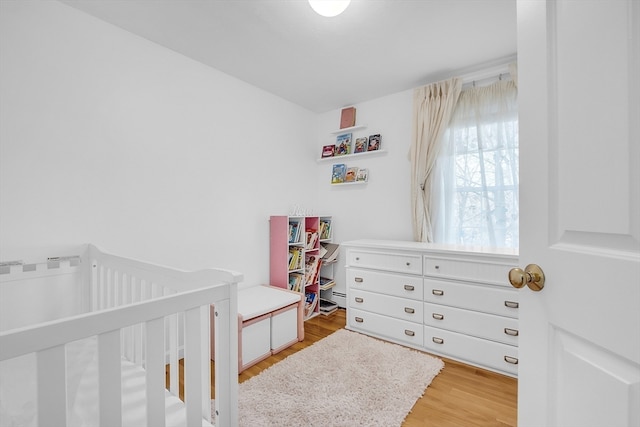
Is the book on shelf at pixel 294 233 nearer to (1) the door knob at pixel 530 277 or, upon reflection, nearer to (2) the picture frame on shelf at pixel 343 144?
(2) the picture frame on shelf at pixel 343 144

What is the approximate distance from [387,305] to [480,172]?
4.69ft

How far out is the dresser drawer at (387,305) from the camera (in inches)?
90.2

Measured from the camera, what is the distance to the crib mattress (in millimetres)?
858

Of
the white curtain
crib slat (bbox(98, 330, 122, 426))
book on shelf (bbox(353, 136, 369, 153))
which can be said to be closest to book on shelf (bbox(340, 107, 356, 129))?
book on shelf (bbox(353, 136, 369, 153))

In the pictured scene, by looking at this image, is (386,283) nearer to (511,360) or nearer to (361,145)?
(511,360)

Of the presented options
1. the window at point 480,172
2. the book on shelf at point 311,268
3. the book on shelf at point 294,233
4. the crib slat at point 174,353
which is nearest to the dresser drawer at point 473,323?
the window at point 480,172

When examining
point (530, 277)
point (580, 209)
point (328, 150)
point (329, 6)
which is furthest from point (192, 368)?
point (328, 150)

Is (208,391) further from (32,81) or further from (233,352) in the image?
(32,81)

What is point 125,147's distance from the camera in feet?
6.26

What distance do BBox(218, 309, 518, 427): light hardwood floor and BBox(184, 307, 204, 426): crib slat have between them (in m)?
1.13

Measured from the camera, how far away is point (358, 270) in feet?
8.60

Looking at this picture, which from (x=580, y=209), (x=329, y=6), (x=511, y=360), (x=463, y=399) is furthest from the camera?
(x=511, y=360)

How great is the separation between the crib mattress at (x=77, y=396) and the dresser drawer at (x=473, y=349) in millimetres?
1791

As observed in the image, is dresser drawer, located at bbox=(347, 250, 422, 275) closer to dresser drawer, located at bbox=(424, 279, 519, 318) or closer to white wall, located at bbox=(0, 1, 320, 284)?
dresser drawer, located at bbox=(424, 279, 519, 318)
